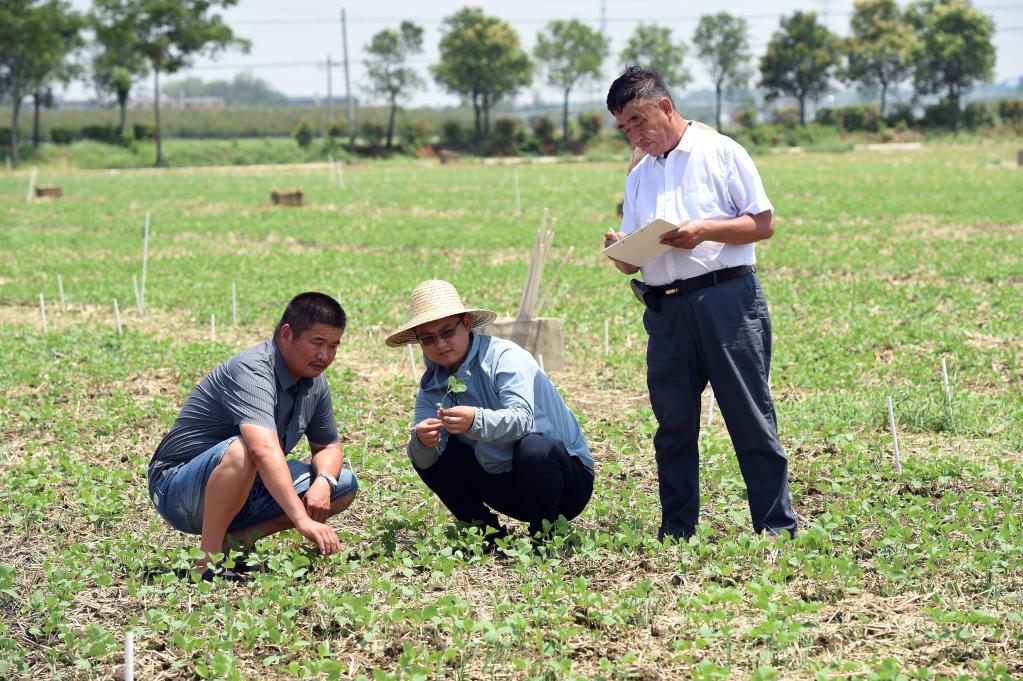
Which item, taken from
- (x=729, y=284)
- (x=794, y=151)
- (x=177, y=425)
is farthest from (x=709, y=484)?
(x=794, y=151)

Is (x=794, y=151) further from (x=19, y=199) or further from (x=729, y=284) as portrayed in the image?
(x=729, y=284)

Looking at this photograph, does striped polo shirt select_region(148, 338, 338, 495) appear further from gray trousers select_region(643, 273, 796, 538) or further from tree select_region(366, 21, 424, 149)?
tree select_region(366, 21, 424, 149)

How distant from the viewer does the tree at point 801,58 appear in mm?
75438

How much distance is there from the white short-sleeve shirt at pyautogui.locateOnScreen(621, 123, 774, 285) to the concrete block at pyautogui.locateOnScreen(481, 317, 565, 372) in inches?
148

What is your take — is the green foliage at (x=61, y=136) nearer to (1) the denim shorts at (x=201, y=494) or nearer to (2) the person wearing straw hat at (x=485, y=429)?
(1) the denim shorts at (x=201, y=494)

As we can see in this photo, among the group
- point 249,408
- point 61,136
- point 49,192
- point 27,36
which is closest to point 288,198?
point 49,192

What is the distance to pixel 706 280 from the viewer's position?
4.82 metres

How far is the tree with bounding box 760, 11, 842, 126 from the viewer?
75.4 meters

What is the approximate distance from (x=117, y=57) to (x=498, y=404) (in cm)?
7869

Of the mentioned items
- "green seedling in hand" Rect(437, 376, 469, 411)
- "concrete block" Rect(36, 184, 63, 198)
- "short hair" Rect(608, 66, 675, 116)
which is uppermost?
"short hair" Rect(608, 66, 675, 116)

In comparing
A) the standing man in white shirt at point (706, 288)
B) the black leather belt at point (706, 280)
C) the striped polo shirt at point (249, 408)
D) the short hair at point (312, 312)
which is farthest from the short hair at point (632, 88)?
the striped polo shirt at point (249, 408)

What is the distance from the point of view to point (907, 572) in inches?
170

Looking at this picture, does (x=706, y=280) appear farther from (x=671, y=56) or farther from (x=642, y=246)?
(x=671, y=56)

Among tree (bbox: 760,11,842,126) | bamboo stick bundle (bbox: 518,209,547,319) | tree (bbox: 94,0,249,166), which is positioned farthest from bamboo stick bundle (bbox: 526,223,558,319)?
tree (bbox: 760,11,842,126)
